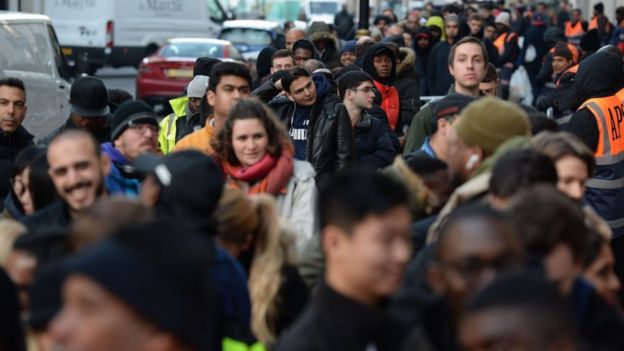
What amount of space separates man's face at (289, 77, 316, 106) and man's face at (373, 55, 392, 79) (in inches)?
117

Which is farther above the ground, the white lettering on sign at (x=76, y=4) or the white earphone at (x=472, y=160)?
the white earphone at (x=472, y=160)

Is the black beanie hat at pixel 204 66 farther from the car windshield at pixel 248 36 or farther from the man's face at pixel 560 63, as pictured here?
the car windshield at pixel 248 36

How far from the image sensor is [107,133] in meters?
10.1

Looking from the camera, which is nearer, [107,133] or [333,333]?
[333,333]

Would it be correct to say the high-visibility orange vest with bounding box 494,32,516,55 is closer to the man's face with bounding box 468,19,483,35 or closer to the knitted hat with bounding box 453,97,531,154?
the man's face with bounding box 468,19,483,35

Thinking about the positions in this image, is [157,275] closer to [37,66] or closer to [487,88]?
[487,88]

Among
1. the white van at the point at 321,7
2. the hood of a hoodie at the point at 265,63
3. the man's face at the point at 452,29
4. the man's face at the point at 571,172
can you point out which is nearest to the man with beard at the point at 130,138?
the man's face at the point at 571,172

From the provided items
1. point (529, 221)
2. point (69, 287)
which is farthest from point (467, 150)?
point (69, 287)

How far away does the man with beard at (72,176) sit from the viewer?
240 inches

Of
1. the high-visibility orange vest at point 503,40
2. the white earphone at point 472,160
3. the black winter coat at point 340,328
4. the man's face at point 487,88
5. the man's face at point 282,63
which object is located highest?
the white earphone at point 472,160

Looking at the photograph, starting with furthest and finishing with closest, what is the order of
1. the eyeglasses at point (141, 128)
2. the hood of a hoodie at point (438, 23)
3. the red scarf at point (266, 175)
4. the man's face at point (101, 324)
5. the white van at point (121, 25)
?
the white van at point (121, 25)
the hood of a hoodie at point (438, 23)
the eyeglasses at point (141, 128)
the red scarf at point (266, 175)
the man's face at point (101, 324)

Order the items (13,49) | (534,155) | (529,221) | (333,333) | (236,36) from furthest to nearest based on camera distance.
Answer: (236,36) < (13,49) < (534,155) < (529,221) < (333,333)

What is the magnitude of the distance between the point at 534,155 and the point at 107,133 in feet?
16.7

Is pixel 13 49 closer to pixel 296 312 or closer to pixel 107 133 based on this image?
pixel 107 133
